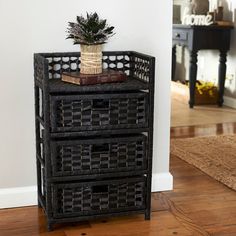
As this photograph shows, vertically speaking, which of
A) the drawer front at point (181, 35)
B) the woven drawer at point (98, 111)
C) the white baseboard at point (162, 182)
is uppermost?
the drawer front at point (181, 35)

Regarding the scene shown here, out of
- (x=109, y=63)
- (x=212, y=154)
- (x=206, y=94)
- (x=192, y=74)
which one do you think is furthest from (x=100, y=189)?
(x=206, y=94)

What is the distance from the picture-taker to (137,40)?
2568 mm

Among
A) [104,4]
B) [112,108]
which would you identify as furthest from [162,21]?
[112,108]

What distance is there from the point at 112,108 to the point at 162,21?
2.17ft

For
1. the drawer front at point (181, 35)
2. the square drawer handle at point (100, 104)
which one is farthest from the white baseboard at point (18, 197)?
the drawer front at point (181, 35)

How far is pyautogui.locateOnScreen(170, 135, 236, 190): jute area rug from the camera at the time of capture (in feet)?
9.84

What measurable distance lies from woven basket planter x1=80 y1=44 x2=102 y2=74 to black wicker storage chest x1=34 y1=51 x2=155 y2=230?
0.12 meters

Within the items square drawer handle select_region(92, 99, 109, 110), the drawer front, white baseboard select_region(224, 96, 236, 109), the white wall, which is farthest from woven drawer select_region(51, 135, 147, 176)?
white baseboard select_region(224, 96, 236, 109)

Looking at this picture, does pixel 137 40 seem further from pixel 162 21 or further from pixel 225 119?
pixel 225 119

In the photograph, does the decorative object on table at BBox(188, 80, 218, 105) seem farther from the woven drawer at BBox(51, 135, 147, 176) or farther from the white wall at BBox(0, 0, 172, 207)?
the woven drawer at BBox(51, 135, 147, 176)

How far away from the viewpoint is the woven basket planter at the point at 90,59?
2.24 meters

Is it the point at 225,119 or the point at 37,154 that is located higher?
the point at 37,154

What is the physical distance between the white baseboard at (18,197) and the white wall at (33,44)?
21mm

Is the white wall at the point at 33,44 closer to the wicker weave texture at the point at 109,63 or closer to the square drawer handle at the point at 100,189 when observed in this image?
the wicker weave texture at the point at 109,63
